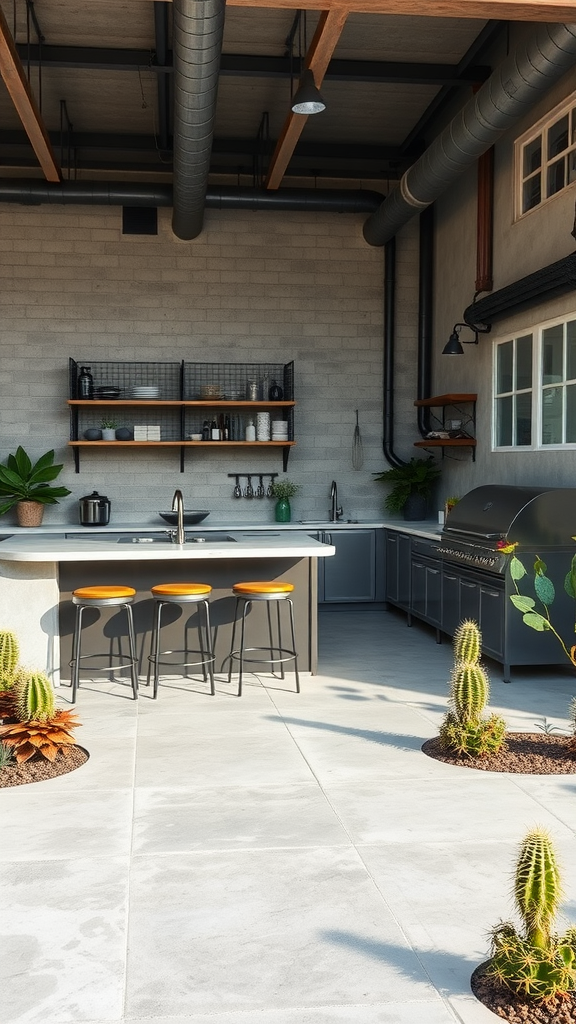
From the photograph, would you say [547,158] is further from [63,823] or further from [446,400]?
[63,823]

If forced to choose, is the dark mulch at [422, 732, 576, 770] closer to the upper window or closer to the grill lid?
the grill lid

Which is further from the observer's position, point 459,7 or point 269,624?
point 269,624

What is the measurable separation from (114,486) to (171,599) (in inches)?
142

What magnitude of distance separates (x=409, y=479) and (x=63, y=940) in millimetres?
6362

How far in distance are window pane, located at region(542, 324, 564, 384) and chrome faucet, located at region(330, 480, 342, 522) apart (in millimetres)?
2713

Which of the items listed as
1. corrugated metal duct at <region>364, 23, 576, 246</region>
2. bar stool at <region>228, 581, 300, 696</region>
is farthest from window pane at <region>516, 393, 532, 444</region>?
bar stool at <region>228, 581, 300, 696</region>

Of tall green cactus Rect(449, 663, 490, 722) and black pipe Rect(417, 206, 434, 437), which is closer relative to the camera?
tall green cactus Rect(449, 663, 490, 722)

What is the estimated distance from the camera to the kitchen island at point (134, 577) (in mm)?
5184

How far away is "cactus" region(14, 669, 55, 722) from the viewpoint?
3.81m

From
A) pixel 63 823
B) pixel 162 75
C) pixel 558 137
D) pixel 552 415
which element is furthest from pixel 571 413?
pixel 63 823

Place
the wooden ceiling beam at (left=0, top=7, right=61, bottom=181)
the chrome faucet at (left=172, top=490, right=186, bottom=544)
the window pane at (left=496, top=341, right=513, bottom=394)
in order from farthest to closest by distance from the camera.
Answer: the window pane at (left=496, top=341, right=513, bottom=394)
the chrome faucet at (left=172, top=490, right=186, bottom=544)
the wooden ceiling beam at (left=0, top=7, right=61, bottom=181)

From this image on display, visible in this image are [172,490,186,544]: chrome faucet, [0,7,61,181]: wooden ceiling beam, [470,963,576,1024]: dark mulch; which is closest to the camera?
[470,963,576,1024]: dark mulch

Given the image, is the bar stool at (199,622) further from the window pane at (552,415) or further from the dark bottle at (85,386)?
the dark bottle at (85,386)

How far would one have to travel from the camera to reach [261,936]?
2363mm
